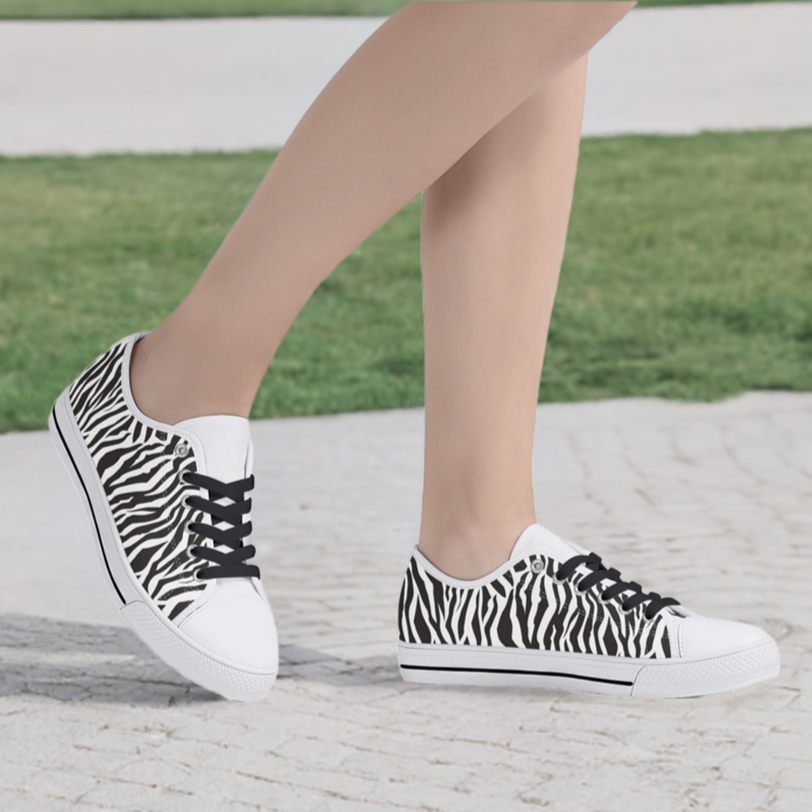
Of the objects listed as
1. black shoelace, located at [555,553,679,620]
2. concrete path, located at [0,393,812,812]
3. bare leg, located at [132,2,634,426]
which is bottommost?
concrete path, located at [0,393,812,812]

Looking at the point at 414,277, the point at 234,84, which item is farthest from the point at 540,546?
the point at 234,84

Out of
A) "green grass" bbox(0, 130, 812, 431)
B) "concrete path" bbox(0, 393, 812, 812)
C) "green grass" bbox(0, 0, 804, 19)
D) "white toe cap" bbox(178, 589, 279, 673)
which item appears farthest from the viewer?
"green grass" bbox(0, 0, 804, 19)

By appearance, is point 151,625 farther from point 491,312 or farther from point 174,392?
point 491,312

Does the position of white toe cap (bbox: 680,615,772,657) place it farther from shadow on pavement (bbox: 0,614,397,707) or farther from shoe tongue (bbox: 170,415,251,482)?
shoe tongue (bbox: 170,415,251,482)

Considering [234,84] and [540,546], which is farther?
[234,84]

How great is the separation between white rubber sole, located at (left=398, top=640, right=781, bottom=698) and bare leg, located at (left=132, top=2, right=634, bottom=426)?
43 centimetres

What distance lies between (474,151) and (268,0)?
8544 millimetres

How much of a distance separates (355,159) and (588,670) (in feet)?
2.36

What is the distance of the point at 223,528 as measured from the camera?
A: 1518 mm

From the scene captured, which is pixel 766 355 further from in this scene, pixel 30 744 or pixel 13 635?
pixel 30 744

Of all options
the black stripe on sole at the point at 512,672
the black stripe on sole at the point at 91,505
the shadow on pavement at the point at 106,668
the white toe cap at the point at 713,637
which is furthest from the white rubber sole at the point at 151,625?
the white toe cap at the point at 713,637

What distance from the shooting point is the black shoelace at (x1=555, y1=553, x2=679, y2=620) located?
1.57 metres

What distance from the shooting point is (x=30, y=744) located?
4.56ft

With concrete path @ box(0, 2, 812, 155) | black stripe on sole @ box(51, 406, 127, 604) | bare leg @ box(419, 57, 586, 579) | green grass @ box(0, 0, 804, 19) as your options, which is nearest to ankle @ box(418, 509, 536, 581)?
bare leg @ box(419, 57, 586, 579)
